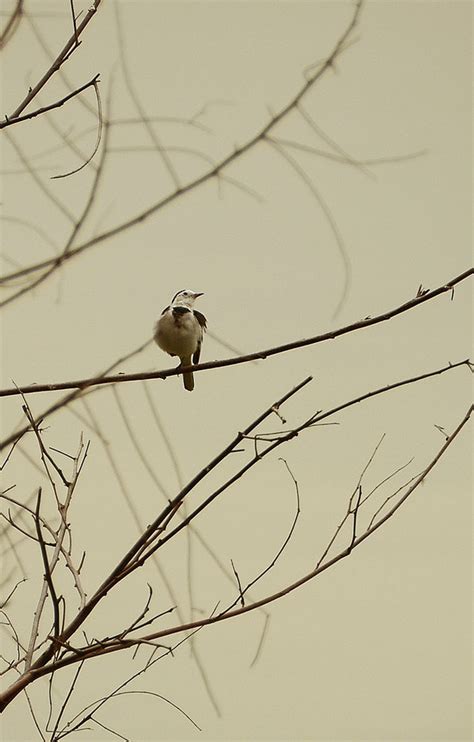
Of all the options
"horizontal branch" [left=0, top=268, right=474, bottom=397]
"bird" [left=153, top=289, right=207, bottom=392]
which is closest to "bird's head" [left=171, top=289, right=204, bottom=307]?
"bird" [left=153, top=289, right=207, bottom=392]

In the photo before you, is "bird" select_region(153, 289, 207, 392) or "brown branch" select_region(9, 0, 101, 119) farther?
"bird" select_region(153, 289, 207, 392)

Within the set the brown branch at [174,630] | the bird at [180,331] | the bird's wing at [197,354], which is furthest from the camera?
the bird's wing at [197,354]

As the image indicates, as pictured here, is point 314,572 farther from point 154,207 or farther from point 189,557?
point 154,207

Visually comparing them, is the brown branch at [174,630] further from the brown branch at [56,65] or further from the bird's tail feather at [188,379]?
the bird's tail feather at [188,379]

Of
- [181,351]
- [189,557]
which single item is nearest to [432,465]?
[189,557]

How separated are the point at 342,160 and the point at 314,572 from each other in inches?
19.1

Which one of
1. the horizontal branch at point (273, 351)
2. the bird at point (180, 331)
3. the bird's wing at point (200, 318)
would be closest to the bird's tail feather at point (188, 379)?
the bird at point (180, 331)

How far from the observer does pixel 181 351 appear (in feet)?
10.5

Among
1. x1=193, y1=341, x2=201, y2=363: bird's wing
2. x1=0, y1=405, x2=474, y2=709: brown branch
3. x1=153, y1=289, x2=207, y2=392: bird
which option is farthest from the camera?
x1=193, y1=341, x2=201, y2=363: bird's wing

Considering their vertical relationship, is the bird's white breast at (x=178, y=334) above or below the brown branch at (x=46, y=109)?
above

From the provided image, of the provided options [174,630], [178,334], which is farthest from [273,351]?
[178,334]

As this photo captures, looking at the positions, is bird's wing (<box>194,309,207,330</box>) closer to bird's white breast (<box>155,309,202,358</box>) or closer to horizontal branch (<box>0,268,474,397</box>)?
bird's white breast (<box>155,309,202,358</box>)

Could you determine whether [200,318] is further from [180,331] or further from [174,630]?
[174,630]

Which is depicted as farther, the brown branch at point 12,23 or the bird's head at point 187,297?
the bird's head at point 187,297
